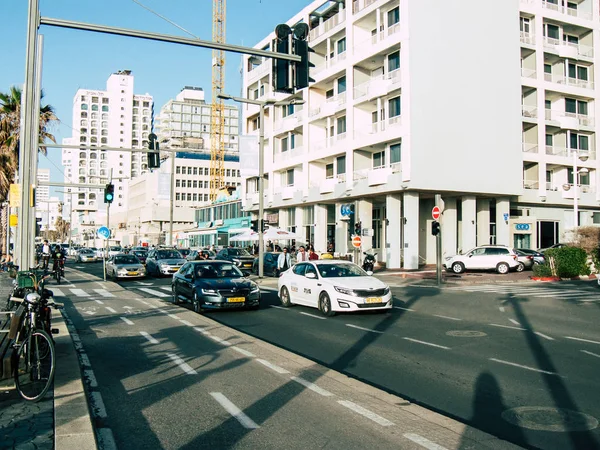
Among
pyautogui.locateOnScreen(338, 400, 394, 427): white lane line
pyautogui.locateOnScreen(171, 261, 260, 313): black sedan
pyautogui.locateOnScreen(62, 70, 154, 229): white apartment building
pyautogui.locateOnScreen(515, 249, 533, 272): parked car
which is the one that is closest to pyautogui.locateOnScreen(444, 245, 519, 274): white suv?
pyautogui.locateOnScreen(515, 249, 533, 272): parked car

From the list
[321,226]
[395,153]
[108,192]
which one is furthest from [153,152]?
[321,226]

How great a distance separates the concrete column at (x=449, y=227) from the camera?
136 ft

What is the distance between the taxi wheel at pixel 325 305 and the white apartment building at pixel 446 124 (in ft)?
71.2

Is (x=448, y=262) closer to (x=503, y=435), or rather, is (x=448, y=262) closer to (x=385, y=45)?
(x=385, y=45)

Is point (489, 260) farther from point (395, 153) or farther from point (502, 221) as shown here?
point (502, 221)

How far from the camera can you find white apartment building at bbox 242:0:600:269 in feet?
122

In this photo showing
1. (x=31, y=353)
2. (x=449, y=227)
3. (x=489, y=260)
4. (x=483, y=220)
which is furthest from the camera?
(x=483, y=220)

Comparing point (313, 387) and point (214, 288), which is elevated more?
point (214, 288)

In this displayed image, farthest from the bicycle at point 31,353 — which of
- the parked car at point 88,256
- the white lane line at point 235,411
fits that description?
the parked car at point 88,256

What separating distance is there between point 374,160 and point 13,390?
120 feet

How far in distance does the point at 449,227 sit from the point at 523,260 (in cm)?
860

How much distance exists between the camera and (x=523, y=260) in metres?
33.7

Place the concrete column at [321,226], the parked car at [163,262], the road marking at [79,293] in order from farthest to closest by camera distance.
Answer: the concrete column at [321,226], the parked car at [163,262], the road marking at [79,293]

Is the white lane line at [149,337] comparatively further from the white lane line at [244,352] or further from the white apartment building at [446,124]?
the white apartment building at [446,124]
